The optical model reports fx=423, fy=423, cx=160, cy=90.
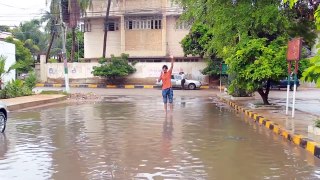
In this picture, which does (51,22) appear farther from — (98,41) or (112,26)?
(112,26)

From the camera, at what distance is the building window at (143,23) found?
4669 centimetres

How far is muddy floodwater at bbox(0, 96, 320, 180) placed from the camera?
267 inches

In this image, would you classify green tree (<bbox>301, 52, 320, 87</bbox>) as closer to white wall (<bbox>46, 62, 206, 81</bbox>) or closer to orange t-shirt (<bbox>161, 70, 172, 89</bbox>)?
orange t-shirt (<bbox>161, 70, 172, 89</bbox>)

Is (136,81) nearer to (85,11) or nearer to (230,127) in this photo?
(85,11)

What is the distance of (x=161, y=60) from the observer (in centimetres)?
4747

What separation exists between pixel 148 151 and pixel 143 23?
130ft

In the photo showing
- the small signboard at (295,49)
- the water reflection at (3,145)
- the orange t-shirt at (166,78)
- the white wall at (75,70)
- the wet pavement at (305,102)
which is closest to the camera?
the water reflection at (3,145)

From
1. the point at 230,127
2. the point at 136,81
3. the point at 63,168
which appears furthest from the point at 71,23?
the point at 63,168

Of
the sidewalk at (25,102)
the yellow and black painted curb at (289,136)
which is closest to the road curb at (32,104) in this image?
the sidewalk at (25,102)

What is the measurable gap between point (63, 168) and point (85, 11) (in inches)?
1615

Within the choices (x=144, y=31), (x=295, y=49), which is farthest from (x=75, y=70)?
(x=295, y=49)

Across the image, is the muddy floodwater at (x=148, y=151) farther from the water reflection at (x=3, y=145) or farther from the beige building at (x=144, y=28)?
the beige building at (x=144, y=28)

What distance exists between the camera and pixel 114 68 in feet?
144

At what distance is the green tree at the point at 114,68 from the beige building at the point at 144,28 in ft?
10.9
